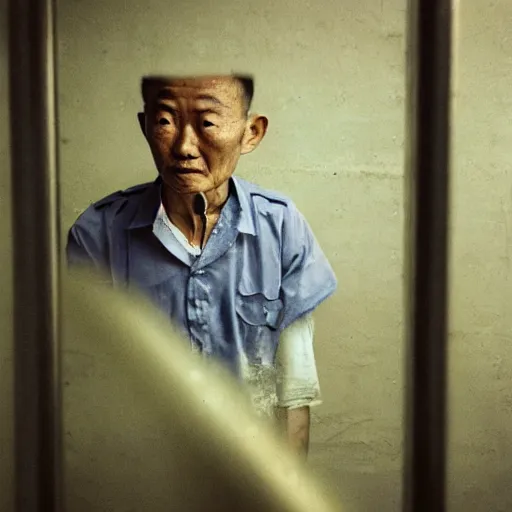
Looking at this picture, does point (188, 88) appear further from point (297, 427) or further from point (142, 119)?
point (297, 427)

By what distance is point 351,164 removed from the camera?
5.98 feet

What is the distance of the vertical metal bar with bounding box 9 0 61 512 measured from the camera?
71.2 inches

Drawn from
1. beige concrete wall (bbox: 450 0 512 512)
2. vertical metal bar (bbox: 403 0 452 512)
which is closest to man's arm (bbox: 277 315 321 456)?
vertical metal bar (bbox: 403 0 452 512)

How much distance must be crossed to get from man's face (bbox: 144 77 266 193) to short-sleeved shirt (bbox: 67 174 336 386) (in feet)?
0.20

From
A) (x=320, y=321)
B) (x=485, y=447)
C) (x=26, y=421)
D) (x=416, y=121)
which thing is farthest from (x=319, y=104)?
(x=26, y=421)

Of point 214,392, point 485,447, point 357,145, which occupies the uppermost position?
point 357,145

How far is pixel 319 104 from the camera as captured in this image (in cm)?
181

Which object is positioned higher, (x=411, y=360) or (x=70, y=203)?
(x=70, y=203)

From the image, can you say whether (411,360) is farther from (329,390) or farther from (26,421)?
(26,421)

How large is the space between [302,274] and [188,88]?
0.54 m

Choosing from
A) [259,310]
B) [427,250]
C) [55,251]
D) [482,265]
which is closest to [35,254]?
[55,251]

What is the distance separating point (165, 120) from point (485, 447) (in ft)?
3.81

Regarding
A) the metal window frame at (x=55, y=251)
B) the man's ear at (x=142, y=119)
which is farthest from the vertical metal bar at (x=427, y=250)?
the man's ear at (x=142, y=119)

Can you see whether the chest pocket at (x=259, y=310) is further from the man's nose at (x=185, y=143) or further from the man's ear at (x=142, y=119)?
the man's ear at (x=142, y=119)
